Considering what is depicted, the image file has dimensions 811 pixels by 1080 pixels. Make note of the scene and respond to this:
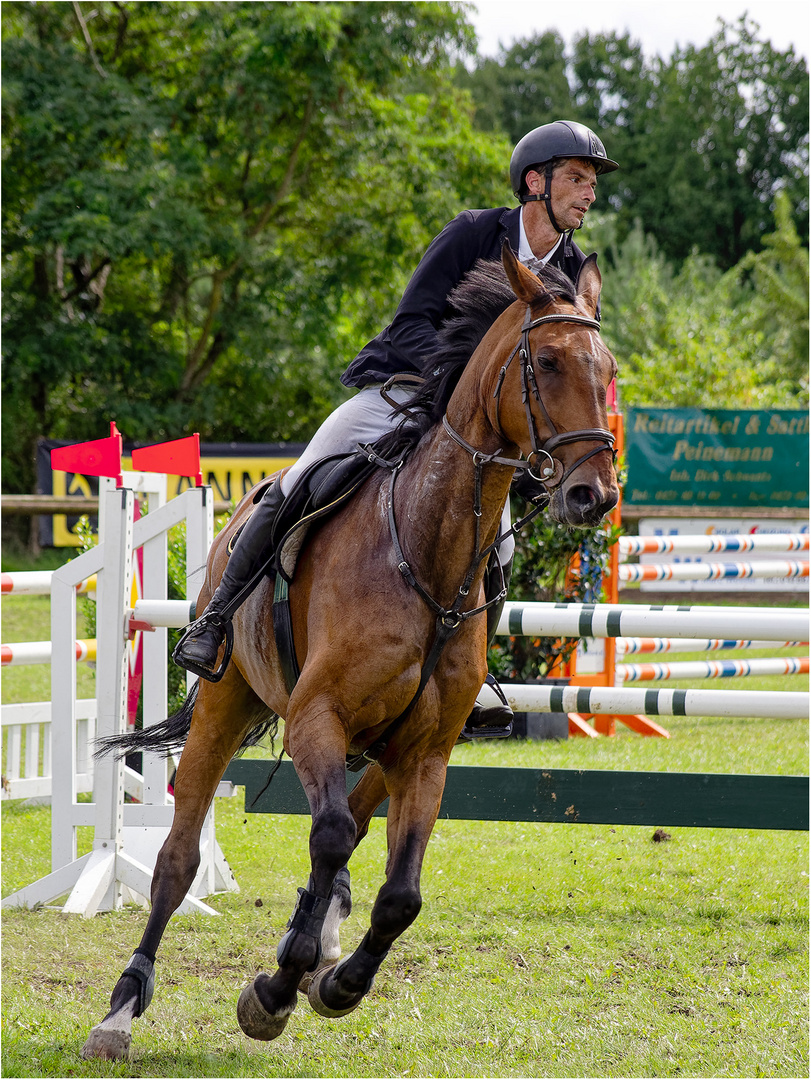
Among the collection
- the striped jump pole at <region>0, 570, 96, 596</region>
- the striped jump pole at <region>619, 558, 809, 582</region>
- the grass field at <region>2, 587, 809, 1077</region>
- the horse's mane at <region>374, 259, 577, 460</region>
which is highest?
the horse's mane at <region>374, 259, 577, 460</region>

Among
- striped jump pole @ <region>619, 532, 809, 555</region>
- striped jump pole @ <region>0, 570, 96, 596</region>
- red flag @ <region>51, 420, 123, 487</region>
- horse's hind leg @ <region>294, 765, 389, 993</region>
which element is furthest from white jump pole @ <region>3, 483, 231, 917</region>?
striped jump pole @ <region>619, 532, 809, 555</region>

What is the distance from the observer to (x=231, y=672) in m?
3.59

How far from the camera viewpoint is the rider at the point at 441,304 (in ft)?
10.2

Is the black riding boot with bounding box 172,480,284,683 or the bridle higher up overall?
the bridle

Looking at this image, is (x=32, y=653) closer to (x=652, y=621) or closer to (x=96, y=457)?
(x=96, y=457)

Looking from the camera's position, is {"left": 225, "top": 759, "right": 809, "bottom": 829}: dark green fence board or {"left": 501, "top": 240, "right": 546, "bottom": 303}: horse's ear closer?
{"left": 501, "top": 240, "right": 546, "bottom": 303}: horse's ear

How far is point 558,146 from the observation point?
305cm

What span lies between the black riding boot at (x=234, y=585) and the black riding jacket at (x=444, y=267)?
0.64 m

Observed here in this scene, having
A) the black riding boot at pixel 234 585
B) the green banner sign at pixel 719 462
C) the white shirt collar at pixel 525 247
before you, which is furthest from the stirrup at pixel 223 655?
the green banner sign at pixel 719 462

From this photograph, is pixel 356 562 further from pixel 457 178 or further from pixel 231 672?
pixel 457 178

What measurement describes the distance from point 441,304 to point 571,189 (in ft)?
1.66

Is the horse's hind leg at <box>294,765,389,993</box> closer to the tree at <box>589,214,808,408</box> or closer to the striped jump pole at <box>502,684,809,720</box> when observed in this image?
the striped jump pole at <box>502,684,809,720</box>

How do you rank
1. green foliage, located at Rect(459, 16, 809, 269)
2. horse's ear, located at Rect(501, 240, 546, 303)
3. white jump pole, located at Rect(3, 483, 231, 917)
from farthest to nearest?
green foliage, located at Rect(459, 16, 809, 269) → white jump pole, located at Rect(3, 483, 231, 917) → horse's ear, located at Rect(501, 240, 546, 303)

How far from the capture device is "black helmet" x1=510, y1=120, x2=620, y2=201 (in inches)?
120
